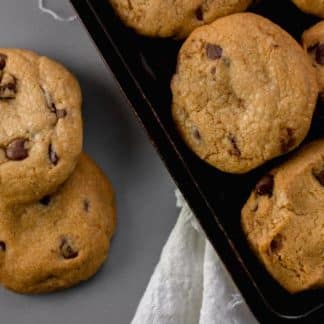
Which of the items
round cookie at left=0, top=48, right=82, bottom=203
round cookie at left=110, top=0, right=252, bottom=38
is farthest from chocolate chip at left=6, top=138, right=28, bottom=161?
round cookie at left=110, top=0, right=252, bottom=38

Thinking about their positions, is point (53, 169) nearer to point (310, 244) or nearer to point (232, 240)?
point (232, 240)

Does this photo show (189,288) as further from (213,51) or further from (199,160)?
(213,51)

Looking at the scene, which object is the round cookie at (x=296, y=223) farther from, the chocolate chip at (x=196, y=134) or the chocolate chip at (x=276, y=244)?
the chocolate chip at (x=196, y=134)

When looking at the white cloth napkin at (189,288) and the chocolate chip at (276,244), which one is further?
the white cloth napkin at (189,288)

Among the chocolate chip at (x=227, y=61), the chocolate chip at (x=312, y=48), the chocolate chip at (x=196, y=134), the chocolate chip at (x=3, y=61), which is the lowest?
the chocolate chip at (x=3, y=61)

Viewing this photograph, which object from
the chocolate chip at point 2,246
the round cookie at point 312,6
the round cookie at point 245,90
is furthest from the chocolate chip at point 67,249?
the round cookie at point 312,6

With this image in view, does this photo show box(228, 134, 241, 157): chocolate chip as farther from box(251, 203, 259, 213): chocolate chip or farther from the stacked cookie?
the stacked cookie
